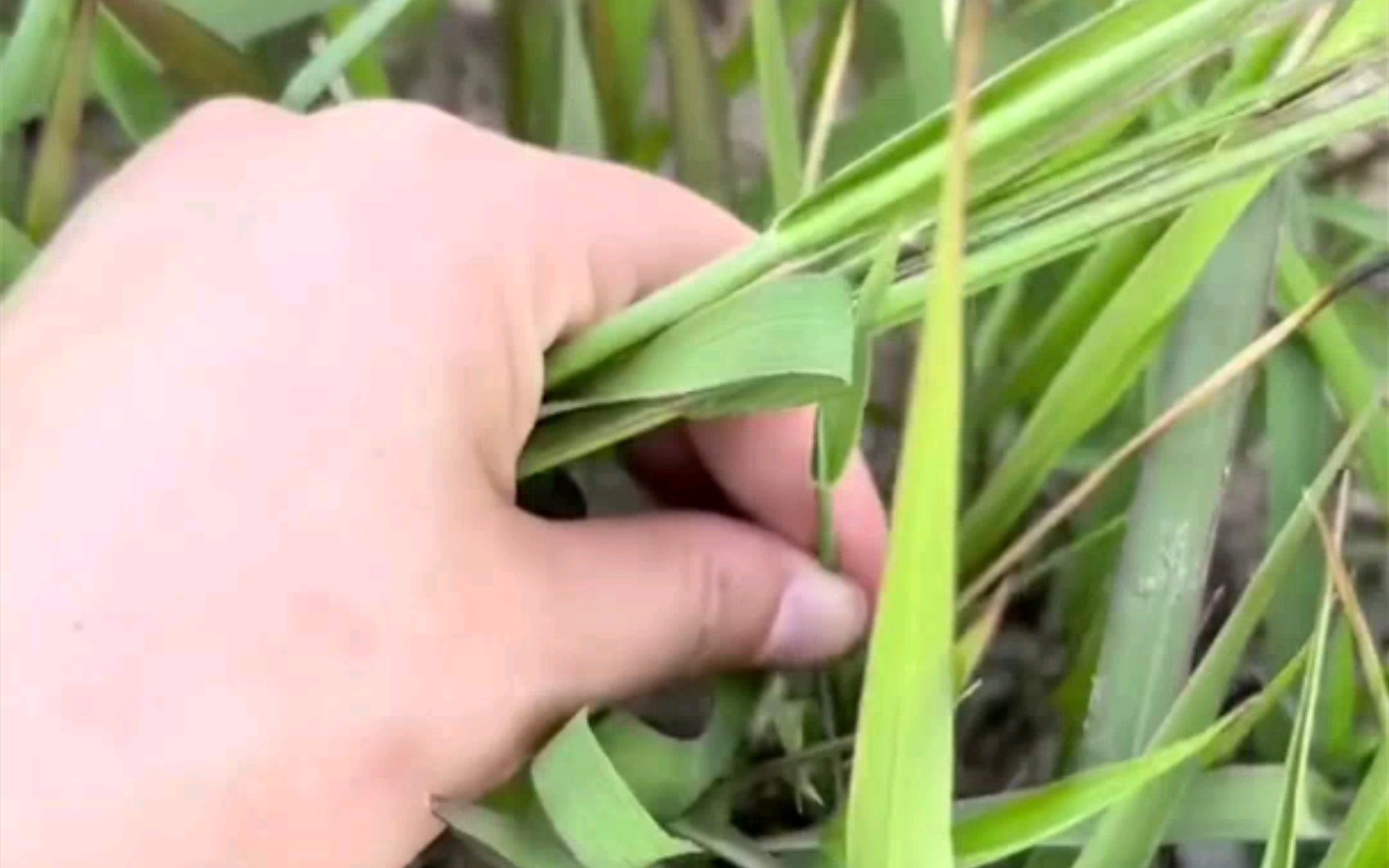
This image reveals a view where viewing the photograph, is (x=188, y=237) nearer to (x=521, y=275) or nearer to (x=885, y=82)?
(x=521, y=275)

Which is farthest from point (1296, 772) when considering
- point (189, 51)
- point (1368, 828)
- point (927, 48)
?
point (189, 51)

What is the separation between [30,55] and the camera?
1.65 ft

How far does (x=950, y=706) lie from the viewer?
1.14ft

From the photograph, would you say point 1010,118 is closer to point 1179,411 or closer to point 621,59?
point 1179,411

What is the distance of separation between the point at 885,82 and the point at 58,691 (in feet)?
1.06

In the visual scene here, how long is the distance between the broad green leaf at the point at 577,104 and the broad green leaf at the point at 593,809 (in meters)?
0.19

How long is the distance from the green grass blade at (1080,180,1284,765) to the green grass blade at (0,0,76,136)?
29cm

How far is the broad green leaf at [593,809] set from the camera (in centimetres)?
42

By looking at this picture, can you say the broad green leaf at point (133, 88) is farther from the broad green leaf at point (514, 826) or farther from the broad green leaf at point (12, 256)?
the broad green leaf at point (514, 826)

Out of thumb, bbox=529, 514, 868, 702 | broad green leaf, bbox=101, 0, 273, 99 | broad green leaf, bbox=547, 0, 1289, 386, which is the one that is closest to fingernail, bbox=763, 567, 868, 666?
thumb, bbox=529, 514, 868, 702

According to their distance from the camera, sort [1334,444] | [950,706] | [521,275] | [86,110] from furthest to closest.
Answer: [86,110], [1334,444], [521,275], [950,706]

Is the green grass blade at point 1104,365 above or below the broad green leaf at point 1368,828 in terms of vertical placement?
above

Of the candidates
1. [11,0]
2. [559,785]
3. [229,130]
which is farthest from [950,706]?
[11,0]

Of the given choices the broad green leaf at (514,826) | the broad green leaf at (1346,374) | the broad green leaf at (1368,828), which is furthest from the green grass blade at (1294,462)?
the broad green leaf at (514,826)
